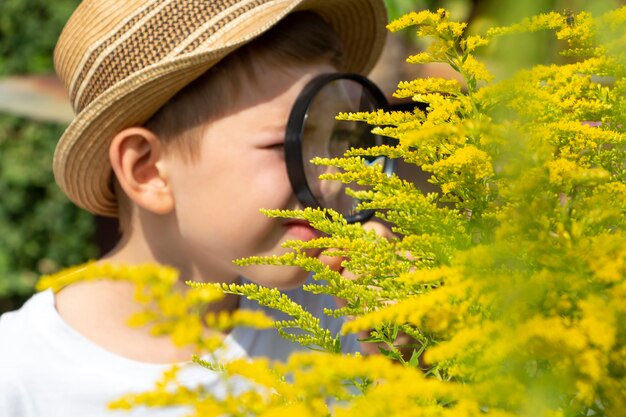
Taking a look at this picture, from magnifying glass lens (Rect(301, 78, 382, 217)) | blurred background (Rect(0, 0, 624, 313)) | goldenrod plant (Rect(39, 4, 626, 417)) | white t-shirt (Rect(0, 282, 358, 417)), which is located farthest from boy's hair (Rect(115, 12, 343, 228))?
blurred background (Rect(0, 0, 624, 313))

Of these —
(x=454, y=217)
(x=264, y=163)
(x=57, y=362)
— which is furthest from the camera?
(x=57, y=362)

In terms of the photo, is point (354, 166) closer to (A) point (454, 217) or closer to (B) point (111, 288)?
(A) point (454, 217)

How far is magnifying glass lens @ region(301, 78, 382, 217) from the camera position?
1.58 metres

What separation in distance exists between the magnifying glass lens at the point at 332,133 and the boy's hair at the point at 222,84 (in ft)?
0.36

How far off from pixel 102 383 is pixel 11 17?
3636 mm

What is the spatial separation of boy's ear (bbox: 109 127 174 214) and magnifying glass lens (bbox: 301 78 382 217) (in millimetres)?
333

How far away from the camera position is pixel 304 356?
52 centimetres

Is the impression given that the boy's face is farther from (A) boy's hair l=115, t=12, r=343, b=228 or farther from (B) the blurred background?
(B) the blurred background

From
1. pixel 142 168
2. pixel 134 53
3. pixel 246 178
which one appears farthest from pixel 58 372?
pixel 134 53

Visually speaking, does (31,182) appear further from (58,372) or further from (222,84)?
(222,84)

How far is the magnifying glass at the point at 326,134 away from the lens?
1528 millimetres

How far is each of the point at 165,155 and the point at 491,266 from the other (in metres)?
1.20

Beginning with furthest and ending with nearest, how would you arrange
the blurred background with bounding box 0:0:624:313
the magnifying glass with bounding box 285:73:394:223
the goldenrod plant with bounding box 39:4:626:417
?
the blurred background with bounding box 0:0:624:313
the magnifying glass with bounding box 285:73:394:223
the goldenrod plant with bounding box 39:4:626:417

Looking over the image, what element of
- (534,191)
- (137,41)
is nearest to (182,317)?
(534,191)
